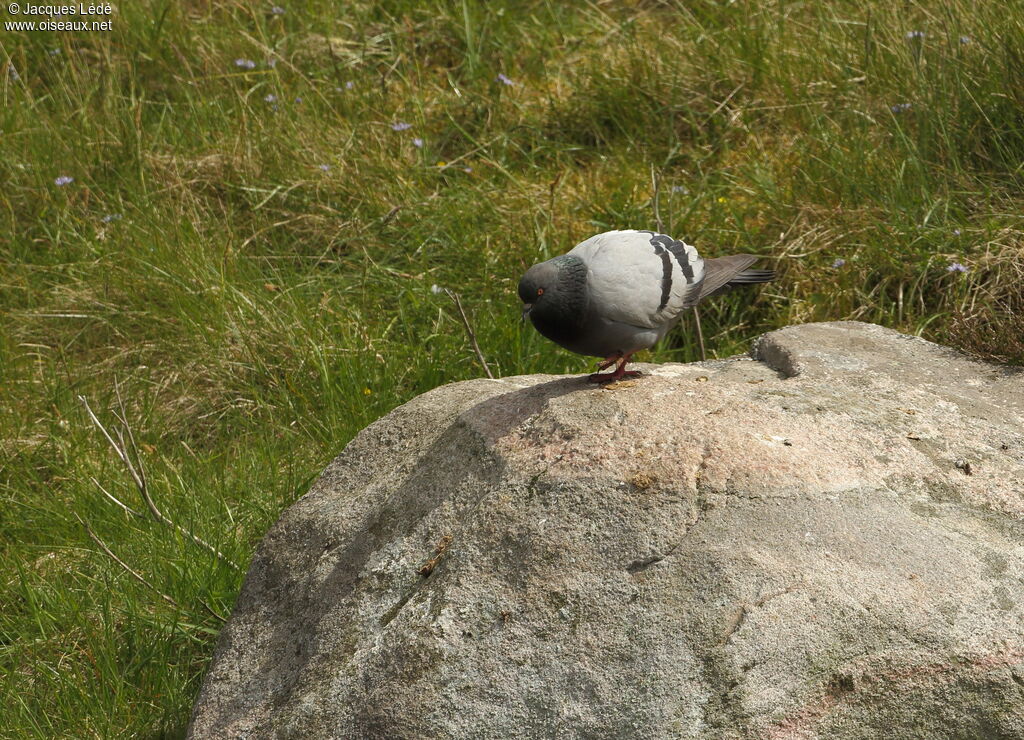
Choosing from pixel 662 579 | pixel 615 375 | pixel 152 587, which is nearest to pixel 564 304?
pixel 615 375

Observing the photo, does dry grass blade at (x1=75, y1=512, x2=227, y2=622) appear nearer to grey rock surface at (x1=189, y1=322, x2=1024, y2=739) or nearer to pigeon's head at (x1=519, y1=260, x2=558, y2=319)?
grey rock surface at (x1=189, y1=322, x2=1024, y2=739)

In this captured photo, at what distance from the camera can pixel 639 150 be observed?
18.5 feet

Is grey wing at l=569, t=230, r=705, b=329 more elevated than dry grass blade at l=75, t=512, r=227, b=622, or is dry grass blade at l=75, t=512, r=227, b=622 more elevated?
grey wing at l=569, t=230, r=705, b=329

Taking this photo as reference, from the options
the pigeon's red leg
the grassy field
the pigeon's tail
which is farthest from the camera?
the grassy field

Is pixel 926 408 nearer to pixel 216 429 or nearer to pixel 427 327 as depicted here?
pixel 427 327

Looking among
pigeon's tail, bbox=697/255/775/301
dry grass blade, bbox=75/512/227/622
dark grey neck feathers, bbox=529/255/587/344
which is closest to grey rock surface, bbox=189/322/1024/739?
dark grey neck feathers, bbox=529/255/587/344

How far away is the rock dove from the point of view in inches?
121

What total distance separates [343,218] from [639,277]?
2.58 metres

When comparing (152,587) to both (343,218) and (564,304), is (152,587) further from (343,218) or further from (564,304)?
(343,218)

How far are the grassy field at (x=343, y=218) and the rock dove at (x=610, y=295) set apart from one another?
93 centimetres

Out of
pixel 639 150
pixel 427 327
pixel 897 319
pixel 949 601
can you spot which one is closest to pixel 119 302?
pixel 427 327

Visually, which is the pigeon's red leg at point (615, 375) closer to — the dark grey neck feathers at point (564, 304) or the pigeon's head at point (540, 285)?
the dark grey neck feathers at point (564, 304)

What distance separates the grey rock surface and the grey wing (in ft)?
1.03

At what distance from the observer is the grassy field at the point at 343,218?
146 inches
